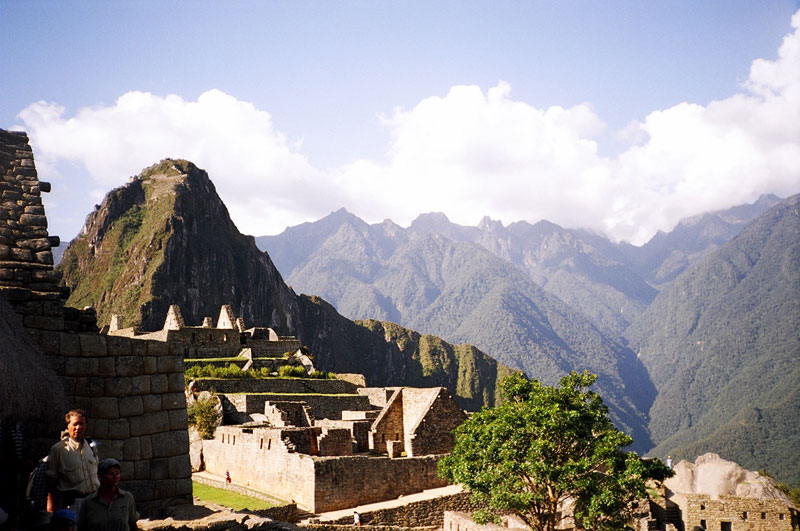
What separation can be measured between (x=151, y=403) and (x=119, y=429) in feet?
1.76

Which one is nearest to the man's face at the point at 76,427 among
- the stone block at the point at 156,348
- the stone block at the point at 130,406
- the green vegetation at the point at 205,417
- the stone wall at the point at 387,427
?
the stone block at the point at 130,406

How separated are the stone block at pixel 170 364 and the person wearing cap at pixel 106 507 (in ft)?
9.03

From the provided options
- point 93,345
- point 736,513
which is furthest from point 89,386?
point 736,513

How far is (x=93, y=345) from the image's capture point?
855cm

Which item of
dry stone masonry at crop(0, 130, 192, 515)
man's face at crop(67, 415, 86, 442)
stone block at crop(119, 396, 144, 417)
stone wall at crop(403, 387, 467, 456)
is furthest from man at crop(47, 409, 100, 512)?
stone wall at crop(403, 387, 467, 456)

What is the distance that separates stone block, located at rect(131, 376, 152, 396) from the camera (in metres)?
8.91

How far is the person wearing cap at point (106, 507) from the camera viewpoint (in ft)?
21.0

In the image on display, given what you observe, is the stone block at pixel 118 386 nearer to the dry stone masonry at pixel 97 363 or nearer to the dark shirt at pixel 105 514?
the dry stone masonry at pixel 97 363

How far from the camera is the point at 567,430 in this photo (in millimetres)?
18484

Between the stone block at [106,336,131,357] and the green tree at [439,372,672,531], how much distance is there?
38.7 ft

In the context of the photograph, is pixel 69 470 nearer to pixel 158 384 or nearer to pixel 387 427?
pixel 158 384

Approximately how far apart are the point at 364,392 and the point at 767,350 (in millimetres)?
182786

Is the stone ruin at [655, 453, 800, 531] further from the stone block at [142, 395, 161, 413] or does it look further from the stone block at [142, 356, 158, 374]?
the stone block at [142, 356, 158, 374]

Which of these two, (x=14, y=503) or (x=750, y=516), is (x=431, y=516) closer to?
(x=750, y=516)
